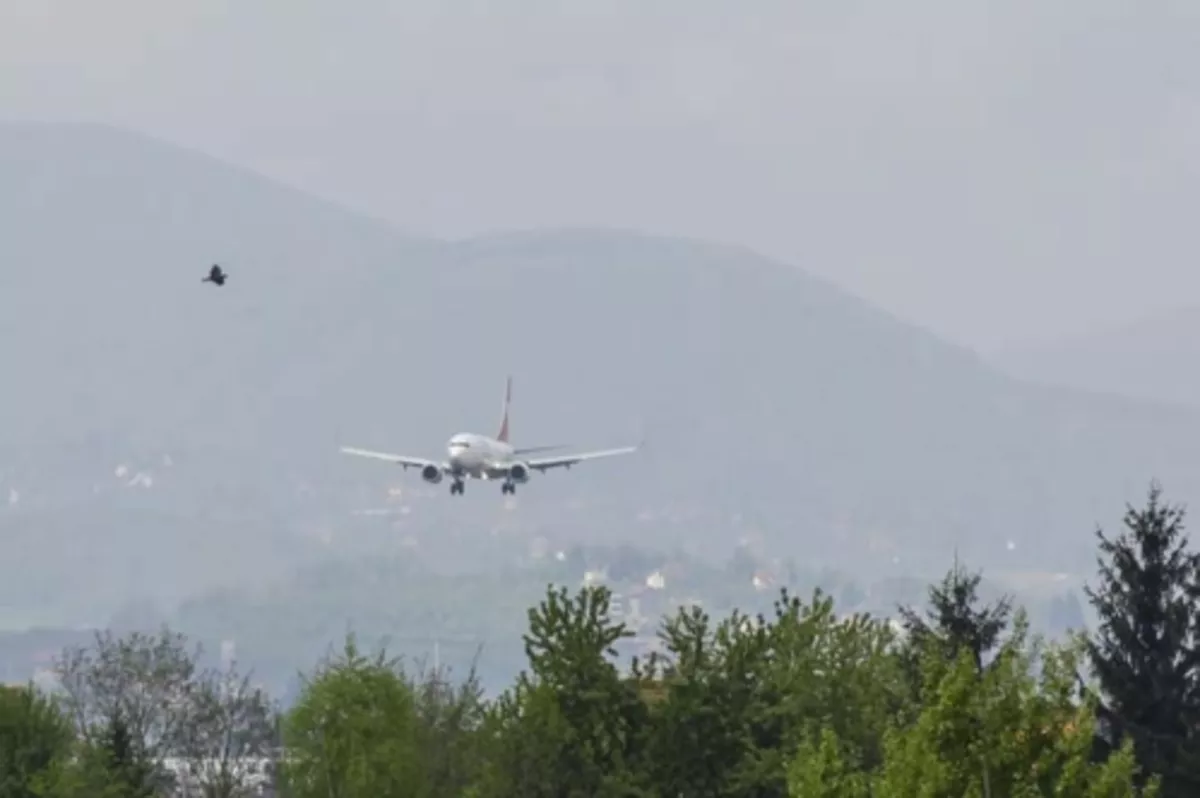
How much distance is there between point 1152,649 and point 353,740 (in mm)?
19302

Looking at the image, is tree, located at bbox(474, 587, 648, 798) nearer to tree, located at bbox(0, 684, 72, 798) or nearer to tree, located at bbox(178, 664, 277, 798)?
tree, located at bbox(0, 684, 72, 798)

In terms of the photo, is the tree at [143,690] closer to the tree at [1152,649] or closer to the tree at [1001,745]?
the tree at [1152,649]

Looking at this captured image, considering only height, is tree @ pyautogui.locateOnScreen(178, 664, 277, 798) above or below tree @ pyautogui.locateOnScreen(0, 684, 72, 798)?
above

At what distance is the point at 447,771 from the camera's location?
74.8m

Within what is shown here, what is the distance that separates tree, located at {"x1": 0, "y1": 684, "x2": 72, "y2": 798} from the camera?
78.2 m

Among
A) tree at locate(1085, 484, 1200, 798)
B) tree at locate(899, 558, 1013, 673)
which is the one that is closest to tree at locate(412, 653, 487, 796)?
Answer: tree at locate(899, 558, 1013, 673)

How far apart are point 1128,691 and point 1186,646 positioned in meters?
1.77

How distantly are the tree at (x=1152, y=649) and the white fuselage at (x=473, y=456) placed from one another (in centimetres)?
8578

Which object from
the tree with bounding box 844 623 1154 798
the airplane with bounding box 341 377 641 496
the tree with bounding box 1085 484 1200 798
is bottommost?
the tree with bounding box 844 623 1154 798

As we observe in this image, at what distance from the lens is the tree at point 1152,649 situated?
6025cm

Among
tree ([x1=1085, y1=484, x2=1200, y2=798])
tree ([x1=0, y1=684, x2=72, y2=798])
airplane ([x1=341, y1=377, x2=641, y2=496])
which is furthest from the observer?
airplane ([x1=341, y1=377, x2=641, y2=496])

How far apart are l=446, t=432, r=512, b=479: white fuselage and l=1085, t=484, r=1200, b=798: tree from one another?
85.8 m

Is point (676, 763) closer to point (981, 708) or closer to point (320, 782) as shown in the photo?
point (320, 782)

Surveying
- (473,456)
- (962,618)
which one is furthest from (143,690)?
(962,618)
